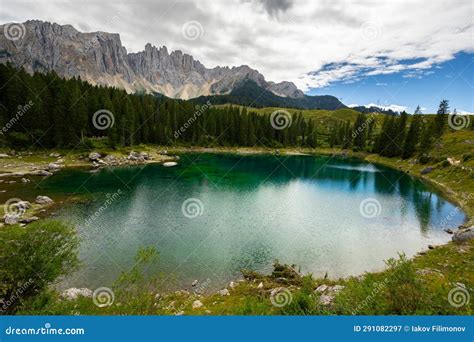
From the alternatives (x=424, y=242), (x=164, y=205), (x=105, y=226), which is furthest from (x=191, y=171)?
(x=424, y=242)

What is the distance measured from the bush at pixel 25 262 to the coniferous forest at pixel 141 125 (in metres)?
72.8

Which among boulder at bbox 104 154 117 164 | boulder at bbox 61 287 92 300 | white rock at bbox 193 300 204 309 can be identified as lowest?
white rock at bbox 193 300 204 309

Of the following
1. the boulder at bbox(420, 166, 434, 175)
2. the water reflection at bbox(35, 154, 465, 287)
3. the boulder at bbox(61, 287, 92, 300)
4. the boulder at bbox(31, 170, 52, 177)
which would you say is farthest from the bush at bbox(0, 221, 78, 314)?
the boulder at bbox(420, 166, 434, 175)

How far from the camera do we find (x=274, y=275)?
23.6 meters

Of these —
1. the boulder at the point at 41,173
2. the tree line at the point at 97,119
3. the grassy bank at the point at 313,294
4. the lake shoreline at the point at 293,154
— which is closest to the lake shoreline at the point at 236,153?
the lake shoreline at the point at 293,154

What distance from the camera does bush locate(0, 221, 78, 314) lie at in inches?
496

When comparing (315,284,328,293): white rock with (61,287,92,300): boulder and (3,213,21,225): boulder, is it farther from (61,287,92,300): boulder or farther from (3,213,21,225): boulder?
(3,213,21,225): boulder

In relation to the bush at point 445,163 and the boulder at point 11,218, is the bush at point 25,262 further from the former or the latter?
the bush at point 445,163

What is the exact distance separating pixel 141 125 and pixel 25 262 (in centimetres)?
10451

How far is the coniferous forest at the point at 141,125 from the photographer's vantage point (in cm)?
7525

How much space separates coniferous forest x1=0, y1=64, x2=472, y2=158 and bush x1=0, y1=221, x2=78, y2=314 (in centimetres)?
7284

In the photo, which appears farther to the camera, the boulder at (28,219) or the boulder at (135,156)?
the boulder at (135,156)

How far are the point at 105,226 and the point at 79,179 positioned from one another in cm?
2886

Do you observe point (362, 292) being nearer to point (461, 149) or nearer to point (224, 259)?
point (224, 259)
